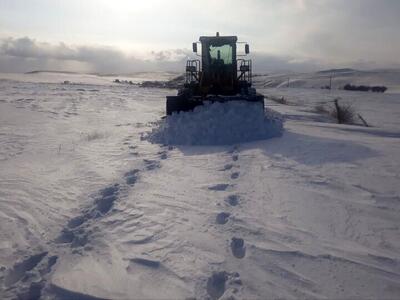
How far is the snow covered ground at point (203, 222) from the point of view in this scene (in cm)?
321

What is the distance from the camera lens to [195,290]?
10.2 feet

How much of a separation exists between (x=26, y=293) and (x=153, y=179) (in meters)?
3.11

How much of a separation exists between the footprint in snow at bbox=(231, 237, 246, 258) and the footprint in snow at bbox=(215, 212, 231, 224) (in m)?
0.45

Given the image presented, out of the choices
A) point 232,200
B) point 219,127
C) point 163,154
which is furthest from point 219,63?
point 232,200

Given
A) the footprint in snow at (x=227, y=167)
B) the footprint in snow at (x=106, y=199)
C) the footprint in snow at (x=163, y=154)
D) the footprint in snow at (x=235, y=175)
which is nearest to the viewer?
the footprint in snow at (x=106, y=199)

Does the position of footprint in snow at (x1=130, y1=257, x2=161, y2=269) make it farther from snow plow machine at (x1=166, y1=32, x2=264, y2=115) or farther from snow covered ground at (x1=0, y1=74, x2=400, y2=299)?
snow plow machine at (x1=166, y1=32, x2=264, y2=115)

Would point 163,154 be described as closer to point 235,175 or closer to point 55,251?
point 235,175

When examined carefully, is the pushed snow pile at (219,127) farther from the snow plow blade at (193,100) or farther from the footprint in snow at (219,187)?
the footprint in snow at (219,187)

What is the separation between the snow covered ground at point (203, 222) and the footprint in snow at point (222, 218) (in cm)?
1

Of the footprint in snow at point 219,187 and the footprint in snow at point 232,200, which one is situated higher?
the footprint in snow at point 219,187

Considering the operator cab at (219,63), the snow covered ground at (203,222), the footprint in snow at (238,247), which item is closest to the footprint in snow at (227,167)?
the snow covered ground at (203,222)

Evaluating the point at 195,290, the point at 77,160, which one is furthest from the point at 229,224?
the point at 77,160

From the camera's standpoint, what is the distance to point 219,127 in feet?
29.7

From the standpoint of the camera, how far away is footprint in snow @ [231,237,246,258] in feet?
12.0
